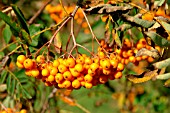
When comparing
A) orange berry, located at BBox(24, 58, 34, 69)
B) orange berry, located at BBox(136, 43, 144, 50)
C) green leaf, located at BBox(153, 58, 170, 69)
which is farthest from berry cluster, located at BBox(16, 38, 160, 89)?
orange berry, located at BBox(136, 43, 144, 50)

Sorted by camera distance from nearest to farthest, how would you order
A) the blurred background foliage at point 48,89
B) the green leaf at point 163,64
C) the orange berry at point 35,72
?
1. the green leaf at point 163,64
2. the orange berry at point 35,72
3. the blurred background foliage at point 48,89

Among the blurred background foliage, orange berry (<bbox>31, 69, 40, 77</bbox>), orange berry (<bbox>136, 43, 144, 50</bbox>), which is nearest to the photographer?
orange berry (<bbox>31, 69, 40, 77</bbox>)

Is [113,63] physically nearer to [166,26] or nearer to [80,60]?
[80,60]

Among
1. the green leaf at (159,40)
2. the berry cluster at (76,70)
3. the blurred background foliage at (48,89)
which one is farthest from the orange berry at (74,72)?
the blurred background foliage at (48,89)

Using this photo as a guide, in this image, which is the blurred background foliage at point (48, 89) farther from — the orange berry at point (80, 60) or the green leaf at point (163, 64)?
the green leaf at point (163, 64)

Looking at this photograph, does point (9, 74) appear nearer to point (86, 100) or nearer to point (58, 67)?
point (58, 67)

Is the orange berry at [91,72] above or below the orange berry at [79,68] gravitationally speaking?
below

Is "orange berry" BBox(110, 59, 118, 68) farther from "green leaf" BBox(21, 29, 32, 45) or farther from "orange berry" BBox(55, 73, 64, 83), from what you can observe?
"green leaf" BBox(21, 29, 32, 45)

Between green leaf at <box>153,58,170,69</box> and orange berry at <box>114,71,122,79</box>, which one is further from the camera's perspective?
orange berry at <box>114,71,122,79</box>

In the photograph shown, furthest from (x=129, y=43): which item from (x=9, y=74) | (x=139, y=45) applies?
(x=9, y=74)

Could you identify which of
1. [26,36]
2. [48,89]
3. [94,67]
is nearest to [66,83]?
[94,67]

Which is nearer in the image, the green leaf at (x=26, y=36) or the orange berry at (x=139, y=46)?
the green leaf at (x=26, y=36)
